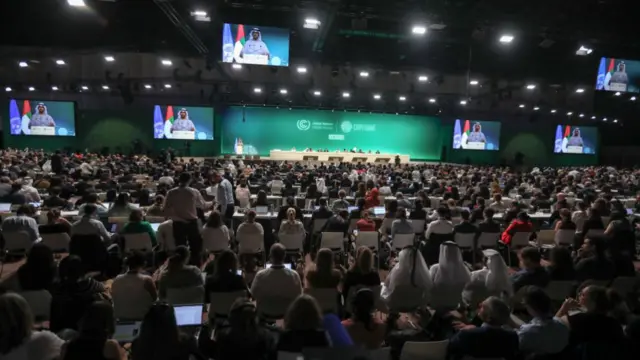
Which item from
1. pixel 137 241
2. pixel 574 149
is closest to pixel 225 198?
pixel 137 241

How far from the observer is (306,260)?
27.3 feet

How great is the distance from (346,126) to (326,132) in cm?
147

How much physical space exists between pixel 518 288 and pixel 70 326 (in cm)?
443

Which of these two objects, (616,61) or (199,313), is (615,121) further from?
(199,313)

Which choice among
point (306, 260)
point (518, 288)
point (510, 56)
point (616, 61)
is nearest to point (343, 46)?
point (510, 56)

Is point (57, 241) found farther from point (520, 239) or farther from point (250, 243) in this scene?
point (520, 239)

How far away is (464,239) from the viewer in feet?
23.7

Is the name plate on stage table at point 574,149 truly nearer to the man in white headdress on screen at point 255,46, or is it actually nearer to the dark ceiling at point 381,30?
the dark ceiling at point 381,30

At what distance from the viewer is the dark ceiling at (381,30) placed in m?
14.1

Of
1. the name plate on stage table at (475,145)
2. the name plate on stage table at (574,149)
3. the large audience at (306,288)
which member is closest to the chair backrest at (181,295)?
the large audience at (306,288)

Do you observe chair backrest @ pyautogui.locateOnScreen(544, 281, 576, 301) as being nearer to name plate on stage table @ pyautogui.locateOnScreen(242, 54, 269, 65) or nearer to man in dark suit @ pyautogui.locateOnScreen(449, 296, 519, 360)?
man in dark suit @ pyautogui.locateOnScreen(449, 296, 519, 360)

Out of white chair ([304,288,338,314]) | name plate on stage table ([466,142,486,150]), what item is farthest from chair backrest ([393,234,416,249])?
name plate on stage table ([466,142,486,150])

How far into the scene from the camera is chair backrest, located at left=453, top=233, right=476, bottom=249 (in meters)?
7.21

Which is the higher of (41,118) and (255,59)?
(255,59)
